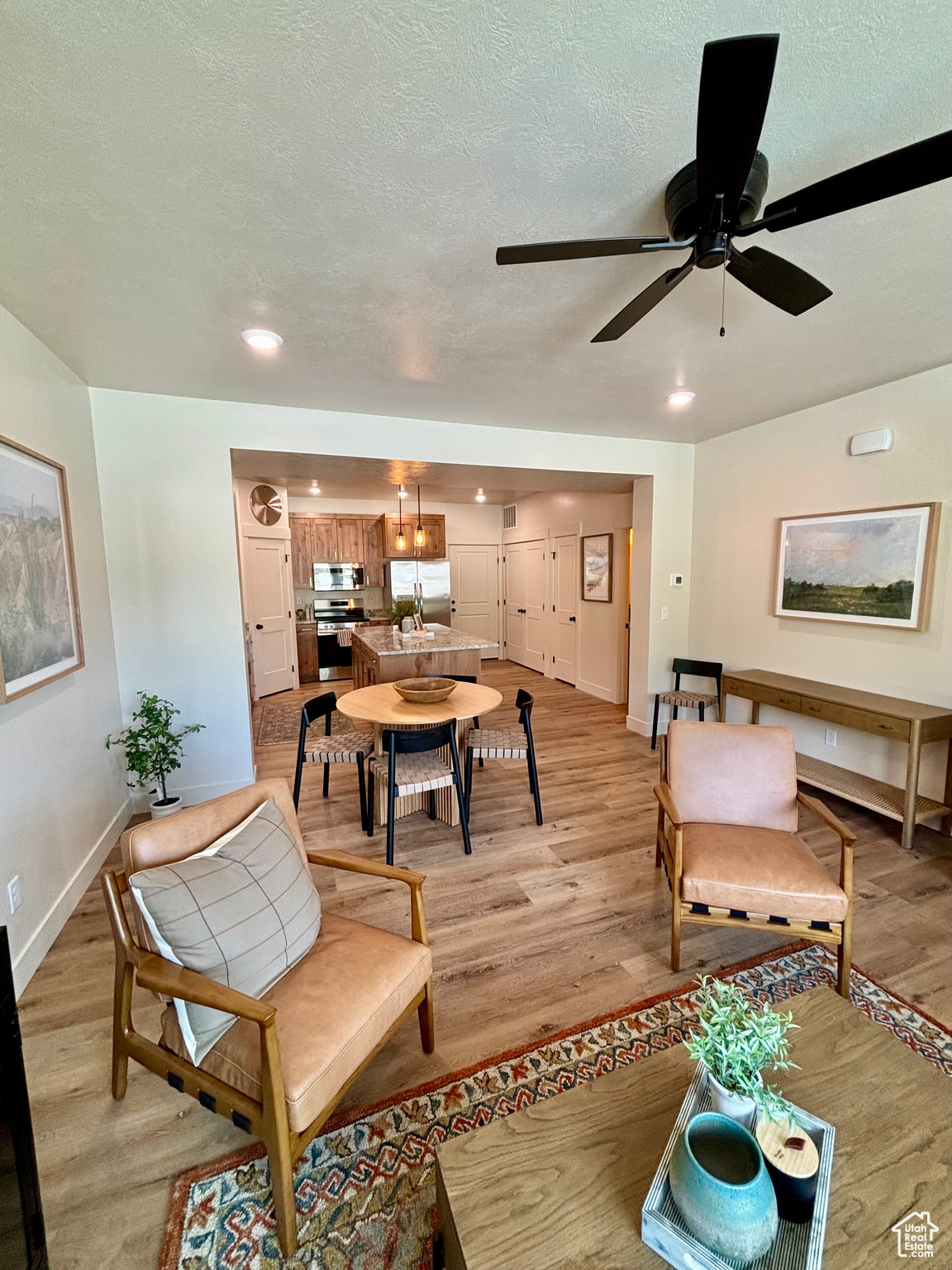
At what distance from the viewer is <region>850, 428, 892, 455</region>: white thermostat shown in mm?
3102

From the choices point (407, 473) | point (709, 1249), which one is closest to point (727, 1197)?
point (709, 1249)

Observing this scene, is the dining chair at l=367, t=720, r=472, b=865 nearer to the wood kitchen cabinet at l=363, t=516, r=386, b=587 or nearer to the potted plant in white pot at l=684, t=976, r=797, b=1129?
the potted plant in white pot at l=684, t=976, r=797, b=1129

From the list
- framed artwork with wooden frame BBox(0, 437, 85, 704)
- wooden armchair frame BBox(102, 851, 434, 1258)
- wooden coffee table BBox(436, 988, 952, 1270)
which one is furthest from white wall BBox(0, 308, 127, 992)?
wooden coffee table BBox(436, 988, 952, 1270)

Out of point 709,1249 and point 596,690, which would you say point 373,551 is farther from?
point 709,1249

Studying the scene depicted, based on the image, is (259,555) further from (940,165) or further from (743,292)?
(940,165)

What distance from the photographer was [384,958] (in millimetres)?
1436

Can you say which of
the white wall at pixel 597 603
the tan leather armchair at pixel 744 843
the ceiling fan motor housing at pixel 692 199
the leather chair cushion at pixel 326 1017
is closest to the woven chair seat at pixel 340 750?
the leather chair cushion at pixel 326 1017

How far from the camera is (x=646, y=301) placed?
5.24ft

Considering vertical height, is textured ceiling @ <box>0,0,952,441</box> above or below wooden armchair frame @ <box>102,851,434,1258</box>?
above

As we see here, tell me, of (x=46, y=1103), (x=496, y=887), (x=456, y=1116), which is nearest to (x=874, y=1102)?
(x=456, y=1116)

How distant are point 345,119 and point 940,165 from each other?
1.37 meters

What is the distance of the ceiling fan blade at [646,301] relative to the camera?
57.5 inches

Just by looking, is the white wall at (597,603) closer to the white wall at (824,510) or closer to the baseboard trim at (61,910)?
the white wall at (824,510)

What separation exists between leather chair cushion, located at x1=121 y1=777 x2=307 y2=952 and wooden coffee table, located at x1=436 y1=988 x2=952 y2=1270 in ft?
2.98
